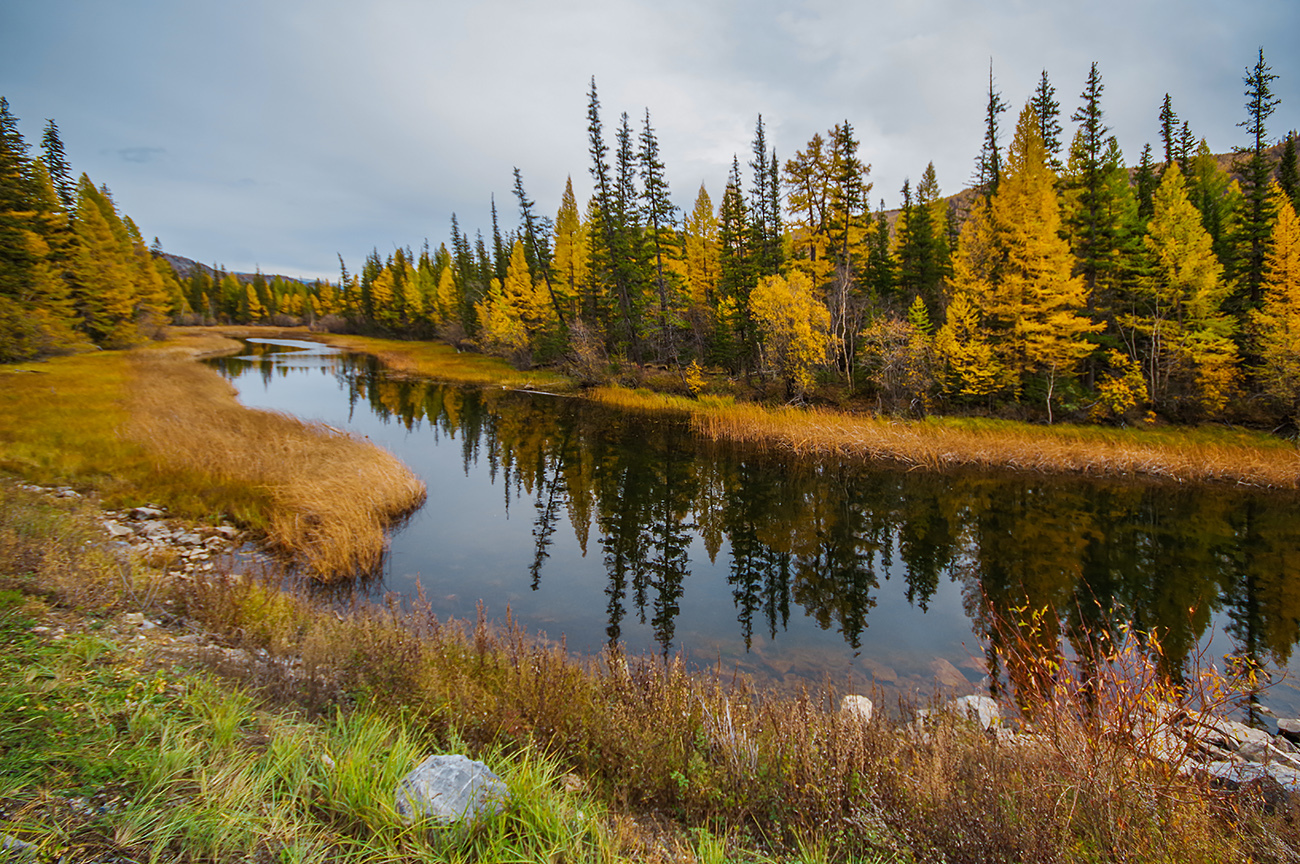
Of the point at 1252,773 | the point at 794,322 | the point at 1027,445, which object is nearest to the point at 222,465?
the point at 1252,773

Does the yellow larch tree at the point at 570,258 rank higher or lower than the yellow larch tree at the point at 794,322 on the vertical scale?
higher

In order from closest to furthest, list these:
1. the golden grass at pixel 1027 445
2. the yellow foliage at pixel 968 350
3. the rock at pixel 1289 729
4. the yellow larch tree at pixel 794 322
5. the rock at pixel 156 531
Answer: the rock at pixel 1289 729 < the rock at pixel 156 531 < the golden grass at pixel 1027 445 < the yellow foliage at pixel 968 350 < the yellow larch tree at pixel 794 322

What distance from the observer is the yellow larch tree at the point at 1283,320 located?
59.2 ft

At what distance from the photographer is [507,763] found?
12.5 ft

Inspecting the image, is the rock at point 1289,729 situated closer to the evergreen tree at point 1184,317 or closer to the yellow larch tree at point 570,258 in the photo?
the evergreen tree at point 1184,317

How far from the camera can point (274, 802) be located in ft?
9.53

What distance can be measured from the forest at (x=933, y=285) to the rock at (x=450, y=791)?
23.8 meters

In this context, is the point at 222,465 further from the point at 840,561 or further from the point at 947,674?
the point at 947,674

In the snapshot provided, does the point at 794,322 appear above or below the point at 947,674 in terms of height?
above

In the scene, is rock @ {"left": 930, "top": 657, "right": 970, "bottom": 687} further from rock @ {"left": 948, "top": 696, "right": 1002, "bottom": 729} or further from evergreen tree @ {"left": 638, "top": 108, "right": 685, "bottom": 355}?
evergreen tree @ {"left": 638, "top": 108, "right": 685, "bottom": 355}

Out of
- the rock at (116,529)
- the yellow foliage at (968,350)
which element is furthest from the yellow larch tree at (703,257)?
the rock at (116,529)

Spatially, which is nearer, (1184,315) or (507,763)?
(507,763)

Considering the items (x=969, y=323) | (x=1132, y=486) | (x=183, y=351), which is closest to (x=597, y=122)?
(x=969, y=323)

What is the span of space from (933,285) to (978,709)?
97.6 ft
